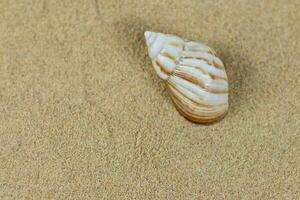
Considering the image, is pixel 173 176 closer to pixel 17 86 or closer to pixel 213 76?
pixel 213 76

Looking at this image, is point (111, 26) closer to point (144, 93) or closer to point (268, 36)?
point (144, 93)

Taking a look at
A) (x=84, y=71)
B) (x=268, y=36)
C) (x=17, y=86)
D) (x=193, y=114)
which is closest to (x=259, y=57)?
(x=268, y=36)

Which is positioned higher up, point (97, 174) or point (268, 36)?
point (268, 36)
